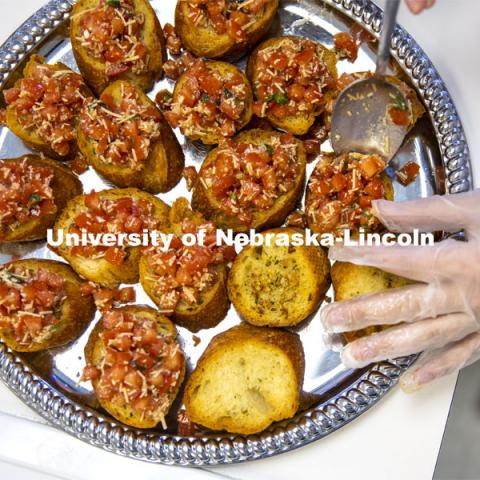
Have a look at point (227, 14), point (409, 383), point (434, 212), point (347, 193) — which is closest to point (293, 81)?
point (227, 14)

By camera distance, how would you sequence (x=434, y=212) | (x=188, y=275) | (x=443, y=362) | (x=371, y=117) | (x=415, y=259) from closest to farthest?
(x=415, y=259)
(x=434, y=212)
(x=443, y=362)
(x=188, y=275)
(x=371, y=117)

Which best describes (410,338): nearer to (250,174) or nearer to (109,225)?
(250,174)

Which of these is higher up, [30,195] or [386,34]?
[386,34]

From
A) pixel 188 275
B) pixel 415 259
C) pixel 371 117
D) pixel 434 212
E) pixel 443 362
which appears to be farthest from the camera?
pixel 371 117

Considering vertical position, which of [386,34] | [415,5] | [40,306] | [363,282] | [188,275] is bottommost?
[40,306]

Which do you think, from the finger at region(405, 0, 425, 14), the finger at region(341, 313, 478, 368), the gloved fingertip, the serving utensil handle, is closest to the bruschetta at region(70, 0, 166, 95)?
the serving utensil handle

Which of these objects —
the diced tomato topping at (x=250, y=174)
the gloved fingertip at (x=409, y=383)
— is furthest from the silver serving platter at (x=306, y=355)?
the diced tomato topping at (x=250, y=174)

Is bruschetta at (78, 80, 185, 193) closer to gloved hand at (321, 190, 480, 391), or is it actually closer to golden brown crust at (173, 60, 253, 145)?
golden brown crust at (173, 60, 253, 145)
